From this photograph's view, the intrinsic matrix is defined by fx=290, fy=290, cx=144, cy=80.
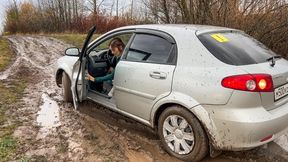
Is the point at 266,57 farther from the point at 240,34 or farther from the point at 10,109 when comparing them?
the point at 10,109

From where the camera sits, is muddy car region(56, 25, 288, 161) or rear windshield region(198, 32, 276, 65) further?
rear windshield region(198, 32, 276, 65)

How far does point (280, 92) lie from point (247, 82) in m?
0.59

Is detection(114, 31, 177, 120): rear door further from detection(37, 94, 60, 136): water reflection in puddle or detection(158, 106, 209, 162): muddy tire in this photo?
detection(37, 94, 60, 136): water reflection in puddle

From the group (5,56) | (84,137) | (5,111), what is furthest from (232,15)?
(5,56)

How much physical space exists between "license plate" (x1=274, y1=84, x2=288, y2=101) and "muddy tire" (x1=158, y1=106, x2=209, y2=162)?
92cm

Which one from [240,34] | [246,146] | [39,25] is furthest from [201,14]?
[39,25]

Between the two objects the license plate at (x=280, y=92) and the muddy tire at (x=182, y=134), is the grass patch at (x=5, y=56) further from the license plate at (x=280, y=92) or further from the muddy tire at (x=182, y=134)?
the license plate at (x=280, y=92)

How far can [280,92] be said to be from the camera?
333 cm

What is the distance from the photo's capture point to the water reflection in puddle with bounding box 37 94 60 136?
14.8 ft

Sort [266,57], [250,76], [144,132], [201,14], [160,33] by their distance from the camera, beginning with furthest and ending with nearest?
[201,14] → [144,132] → [160,33] → [266,57] → [250,76]

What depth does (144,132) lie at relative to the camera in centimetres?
442

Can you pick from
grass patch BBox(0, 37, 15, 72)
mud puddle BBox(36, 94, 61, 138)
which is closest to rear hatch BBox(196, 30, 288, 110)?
mud puddle BBox(36, 94, 61, 138)

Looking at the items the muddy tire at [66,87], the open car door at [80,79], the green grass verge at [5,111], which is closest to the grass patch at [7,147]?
the green grass verge at [5,111]

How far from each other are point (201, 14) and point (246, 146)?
22.0 ft
